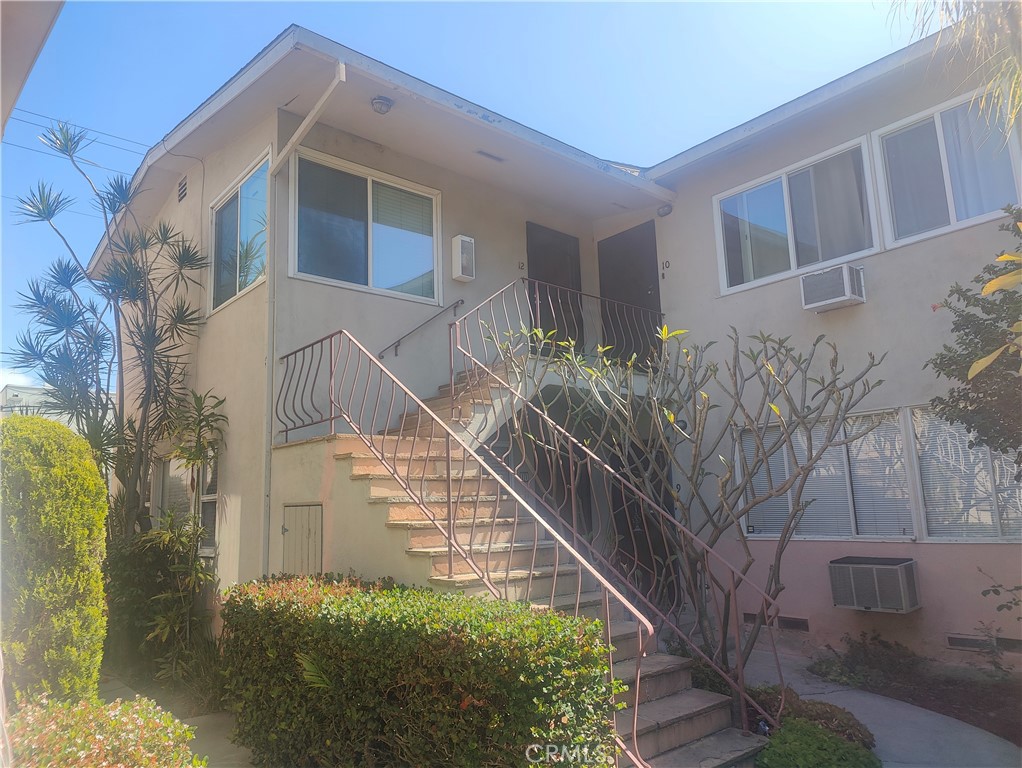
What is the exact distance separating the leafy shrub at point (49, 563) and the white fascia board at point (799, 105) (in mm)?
6989

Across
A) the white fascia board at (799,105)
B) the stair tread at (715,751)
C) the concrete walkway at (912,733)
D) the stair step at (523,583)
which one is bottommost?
the concrete walkway at (912,733)

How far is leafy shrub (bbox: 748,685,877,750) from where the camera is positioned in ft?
14.7

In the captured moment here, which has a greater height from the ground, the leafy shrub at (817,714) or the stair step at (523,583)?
the stair step at (523,583)

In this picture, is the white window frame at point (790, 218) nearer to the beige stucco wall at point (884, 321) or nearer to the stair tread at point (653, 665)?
the beige stucco wall at point (884, 321)

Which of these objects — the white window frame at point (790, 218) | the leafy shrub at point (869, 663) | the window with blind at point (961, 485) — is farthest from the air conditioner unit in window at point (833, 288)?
the leafy shrub at point (869, 663)

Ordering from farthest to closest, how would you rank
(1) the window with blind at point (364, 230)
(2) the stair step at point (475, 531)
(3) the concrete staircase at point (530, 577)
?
1. (1) the window with blind at point (364, 230)
2. (2) the stair step at point (475, 531)
3. (3) the concrete staircase at point (530, 577)

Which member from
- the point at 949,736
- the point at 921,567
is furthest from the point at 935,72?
the point at 949,736

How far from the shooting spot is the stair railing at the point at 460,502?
15.2 feet

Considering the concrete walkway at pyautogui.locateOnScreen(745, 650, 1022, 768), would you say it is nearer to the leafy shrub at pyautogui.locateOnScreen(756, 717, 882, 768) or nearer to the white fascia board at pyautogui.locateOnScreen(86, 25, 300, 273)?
the leafy shrub at pyautogui.locateOnScreen(756, 717, 882, 768)

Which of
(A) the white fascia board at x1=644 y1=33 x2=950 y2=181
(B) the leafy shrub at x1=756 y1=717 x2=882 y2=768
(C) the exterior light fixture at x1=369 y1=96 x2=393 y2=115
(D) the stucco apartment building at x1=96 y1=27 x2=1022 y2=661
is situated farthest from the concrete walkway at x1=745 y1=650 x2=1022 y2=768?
(C) the exterior light fixture at x1=369 y1=96 x2=393 y2=115

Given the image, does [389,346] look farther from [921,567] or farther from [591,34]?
[921,567]

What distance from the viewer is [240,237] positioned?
7.70 meters

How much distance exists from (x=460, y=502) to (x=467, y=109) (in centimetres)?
402

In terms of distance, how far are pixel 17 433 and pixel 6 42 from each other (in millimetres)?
2028
